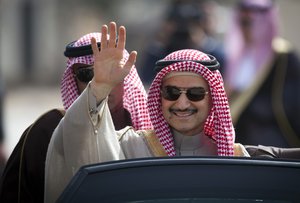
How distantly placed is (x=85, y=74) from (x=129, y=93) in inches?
10.7

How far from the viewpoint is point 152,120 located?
611 centimetres

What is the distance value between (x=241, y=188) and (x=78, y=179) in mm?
650

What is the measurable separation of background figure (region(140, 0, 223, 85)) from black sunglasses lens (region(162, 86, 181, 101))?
5.30 metres

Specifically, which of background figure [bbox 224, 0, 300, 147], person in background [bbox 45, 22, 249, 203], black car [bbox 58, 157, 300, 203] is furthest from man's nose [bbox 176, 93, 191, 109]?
background figure [bbox 224, 0, 300, 147]

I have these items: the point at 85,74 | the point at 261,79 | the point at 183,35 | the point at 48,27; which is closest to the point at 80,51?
the point at 85,74

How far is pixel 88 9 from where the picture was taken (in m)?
42.8

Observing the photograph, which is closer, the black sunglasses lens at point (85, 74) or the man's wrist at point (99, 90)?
the man's wrist at point (99, 90)

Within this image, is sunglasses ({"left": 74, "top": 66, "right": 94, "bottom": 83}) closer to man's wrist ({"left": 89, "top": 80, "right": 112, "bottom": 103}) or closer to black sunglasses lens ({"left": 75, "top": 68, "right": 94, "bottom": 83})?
black sunglasses lens ({"left": 75, "top": 68, "right": 94, "bottom": 83})

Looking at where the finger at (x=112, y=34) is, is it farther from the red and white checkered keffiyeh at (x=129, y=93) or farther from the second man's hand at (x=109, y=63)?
the red and white checkered keffiyeh at (x=129, y=93)

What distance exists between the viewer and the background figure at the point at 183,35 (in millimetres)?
11602

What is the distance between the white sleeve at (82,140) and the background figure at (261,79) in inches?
112

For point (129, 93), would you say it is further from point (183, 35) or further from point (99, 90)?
point (183, 35)

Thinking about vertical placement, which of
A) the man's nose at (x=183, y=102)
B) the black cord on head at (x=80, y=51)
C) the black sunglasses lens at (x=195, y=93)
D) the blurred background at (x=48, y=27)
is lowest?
the blurred background at (x=48, y=27)

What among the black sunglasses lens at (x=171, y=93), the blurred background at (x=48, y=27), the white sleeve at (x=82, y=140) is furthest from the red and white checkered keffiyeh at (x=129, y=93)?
the blurred background at (x=48, y=27)
